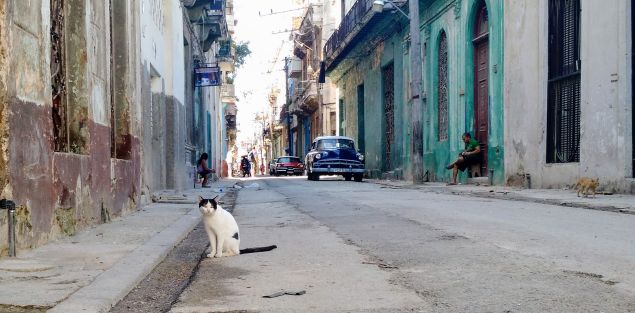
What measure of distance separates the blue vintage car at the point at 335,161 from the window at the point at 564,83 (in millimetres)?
12912

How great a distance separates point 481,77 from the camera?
66.2ft

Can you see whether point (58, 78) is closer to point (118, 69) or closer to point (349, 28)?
point (118, 69)

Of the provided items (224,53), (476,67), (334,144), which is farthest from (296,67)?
(476,67)

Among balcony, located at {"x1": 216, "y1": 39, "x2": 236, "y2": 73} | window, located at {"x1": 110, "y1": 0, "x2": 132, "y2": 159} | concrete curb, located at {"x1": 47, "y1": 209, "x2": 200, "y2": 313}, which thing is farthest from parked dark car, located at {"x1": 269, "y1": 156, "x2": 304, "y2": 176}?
concrete curb, located at {"x1": 47, "y1": 209, "x2": 200, "y2": 313}

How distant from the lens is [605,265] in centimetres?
480

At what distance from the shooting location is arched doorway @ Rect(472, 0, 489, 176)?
19766 millimetres

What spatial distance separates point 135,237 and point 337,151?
72.0 feet

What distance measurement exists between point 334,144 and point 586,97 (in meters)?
15.7

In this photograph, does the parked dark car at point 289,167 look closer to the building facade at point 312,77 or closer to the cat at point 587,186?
the building facade at point 312,77

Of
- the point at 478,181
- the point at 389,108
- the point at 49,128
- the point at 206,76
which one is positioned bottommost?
the point at 478,181

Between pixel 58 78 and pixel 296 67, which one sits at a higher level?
pixel 296 67

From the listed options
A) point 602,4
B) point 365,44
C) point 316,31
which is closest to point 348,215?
point 602,4

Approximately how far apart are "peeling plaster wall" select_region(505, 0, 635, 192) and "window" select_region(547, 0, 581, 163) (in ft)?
0.57

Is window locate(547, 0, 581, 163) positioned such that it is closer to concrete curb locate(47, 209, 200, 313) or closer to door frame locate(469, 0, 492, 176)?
door frame locate(469, 0, 492, 176)
